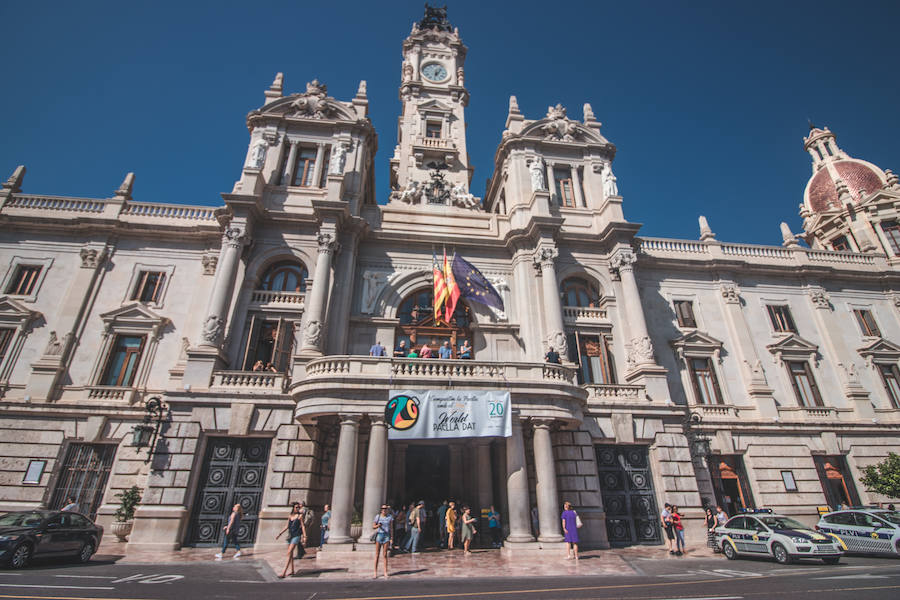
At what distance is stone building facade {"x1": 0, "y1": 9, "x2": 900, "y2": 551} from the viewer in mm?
18505

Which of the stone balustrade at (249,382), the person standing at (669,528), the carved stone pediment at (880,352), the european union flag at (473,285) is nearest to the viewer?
the person standing at (669,528)

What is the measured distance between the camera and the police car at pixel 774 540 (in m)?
14.5

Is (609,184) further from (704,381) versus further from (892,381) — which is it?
(892,381)

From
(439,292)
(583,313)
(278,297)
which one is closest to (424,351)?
(439,292)

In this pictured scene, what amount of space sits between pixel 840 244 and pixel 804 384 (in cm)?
1768

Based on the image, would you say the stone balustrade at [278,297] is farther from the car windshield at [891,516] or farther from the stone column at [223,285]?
the car windshield at [891,516]

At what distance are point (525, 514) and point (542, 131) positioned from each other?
24865 mm

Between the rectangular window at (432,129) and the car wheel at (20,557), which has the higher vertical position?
the rectangular window at (432,129)

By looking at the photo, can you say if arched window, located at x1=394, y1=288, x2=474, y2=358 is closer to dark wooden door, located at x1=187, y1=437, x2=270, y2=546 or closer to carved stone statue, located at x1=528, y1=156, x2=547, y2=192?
dark wooden door, located at x1=187, y1=437, x2=270, y2=546

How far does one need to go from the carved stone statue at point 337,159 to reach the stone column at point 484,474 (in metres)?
17.5

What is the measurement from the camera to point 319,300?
2220 cm

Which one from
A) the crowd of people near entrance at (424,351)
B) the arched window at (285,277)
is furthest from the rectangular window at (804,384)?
the arched window at (285,277)

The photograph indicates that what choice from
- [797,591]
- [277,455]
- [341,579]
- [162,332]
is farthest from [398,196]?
[797,591]

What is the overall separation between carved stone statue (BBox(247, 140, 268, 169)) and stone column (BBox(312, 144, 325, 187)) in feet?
9.93
